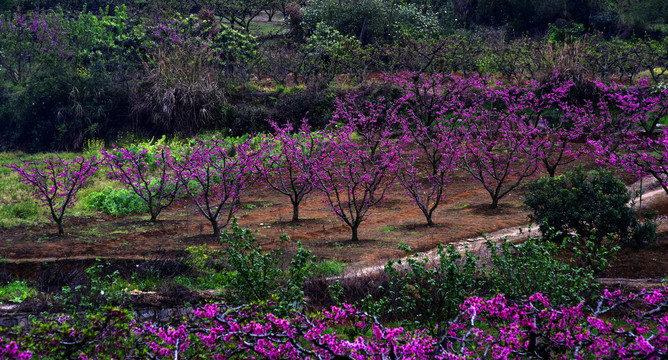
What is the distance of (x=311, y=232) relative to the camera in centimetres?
1024

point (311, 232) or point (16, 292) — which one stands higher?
point (311, 232)

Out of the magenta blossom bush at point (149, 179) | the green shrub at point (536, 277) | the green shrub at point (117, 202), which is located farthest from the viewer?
the green shrub at point (117, 202)

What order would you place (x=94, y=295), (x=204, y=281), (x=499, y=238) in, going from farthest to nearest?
(x=499, y=238) < (x=204, y=281) < (x=94, y=295)

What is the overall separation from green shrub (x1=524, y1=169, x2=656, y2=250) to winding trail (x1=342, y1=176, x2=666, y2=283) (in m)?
0.43

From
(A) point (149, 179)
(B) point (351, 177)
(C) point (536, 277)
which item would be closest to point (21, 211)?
(A) point (149, 179)

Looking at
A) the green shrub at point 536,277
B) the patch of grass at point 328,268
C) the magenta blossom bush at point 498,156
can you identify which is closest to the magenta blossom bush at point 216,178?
the patch of grass at point 328,268

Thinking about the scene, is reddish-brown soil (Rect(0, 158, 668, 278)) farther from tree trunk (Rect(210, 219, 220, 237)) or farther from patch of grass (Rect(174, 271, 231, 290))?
patch of grass (Rect(174, 271, 231, 290))

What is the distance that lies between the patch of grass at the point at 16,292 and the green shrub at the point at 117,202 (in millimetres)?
4046

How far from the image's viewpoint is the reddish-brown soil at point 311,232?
8.56 m

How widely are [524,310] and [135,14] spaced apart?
30388mm

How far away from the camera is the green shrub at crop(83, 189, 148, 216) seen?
11914mm

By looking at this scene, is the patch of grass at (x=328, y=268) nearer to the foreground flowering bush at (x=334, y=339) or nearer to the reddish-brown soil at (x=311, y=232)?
the reddish-brown soil at (x=311, y=232)

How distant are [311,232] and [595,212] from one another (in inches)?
178

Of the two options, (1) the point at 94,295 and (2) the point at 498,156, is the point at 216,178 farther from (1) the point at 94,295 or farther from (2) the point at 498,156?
(1) the point at 94,295
